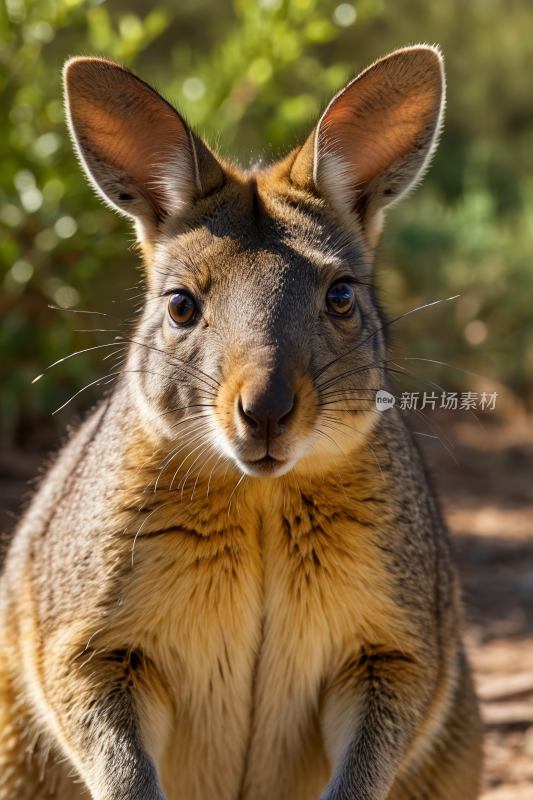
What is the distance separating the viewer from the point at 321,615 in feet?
10.9

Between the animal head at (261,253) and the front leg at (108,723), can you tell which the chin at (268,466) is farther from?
the front leg at (108,723)

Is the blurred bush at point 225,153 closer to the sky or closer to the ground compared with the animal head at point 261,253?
closer to the sky

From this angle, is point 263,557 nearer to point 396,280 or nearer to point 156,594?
point 156,594

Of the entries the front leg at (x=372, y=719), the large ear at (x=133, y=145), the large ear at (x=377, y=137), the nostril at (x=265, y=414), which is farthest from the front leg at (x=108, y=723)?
the large ear at (x=377, y=137)

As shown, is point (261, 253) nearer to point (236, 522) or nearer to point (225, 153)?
point (236, 522)

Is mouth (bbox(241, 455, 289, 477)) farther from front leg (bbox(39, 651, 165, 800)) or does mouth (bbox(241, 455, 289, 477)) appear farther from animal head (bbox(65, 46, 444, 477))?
front leg (bbox(39, 651, 165, 800))

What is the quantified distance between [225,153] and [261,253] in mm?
1374

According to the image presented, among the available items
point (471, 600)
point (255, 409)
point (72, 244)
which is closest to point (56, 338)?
point (72, 244)

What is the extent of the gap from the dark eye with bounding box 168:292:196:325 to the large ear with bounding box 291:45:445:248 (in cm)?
68

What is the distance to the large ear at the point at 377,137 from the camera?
3340 mm

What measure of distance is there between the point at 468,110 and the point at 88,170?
472 inches

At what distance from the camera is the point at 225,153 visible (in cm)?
429

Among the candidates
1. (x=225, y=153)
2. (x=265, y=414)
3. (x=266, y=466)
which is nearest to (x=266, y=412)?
(x=265, y=414)

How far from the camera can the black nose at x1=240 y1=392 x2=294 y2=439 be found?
105 inches
